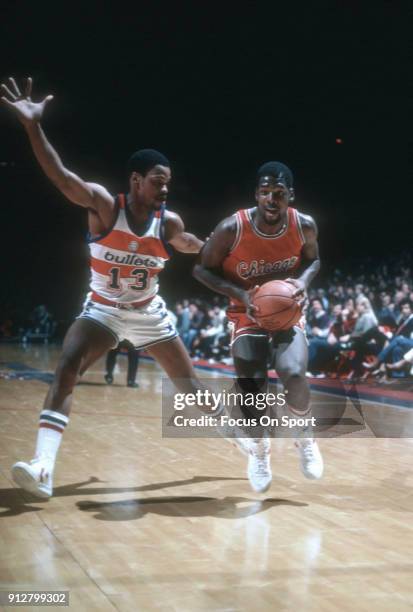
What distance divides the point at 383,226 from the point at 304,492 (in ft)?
60.5

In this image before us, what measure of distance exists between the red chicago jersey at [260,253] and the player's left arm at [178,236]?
250 mm

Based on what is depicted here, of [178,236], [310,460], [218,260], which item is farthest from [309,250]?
[310,460]

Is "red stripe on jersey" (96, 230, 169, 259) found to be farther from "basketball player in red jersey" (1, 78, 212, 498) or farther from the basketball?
the basketball

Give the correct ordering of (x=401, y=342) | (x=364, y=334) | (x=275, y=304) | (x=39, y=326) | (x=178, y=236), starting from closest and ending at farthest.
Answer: (x=275, y=304), (x=178, y=236), (x=401, y=342), (x=364, y=334), (x=39, y=326)

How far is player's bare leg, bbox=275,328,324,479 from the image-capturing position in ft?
13.0

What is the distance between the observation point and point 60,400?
3840 mm

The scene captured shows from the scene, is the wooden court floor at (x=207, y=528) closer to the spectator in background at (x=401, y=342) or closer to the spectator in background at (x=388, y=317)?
the spectator in background at (x=401, y=342)

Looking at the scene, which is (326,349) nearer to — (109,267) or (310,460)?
(310,460)

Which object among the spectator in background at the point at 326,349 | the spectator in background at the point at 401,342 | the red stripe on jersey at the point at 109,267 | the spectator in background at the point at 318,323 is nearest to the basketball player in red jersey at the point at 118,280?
the red stripe on jersey at the point at 109,267

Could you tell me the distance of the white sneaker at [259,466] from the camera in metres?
3.91

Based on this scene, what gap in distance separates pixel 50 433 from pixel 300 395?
1.37m

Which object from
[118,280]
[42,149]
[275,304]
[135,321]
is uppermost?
[42,149]

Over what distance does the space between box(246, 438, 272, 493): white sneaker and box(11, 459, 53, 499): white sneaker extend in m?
1.10

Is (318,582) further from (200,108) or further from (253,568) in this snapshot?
(200,108)
